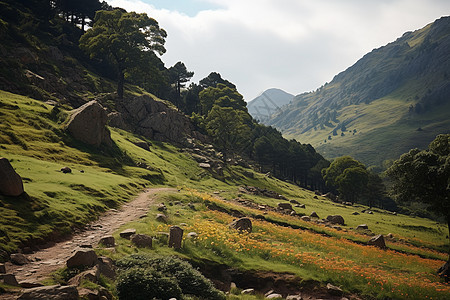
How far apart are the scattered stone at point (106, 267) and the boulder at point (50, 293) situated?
2.94m

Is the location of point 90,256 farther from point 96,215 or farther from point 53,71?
point 53,71

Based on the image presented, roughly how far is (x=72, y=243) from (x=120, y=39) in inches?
2691

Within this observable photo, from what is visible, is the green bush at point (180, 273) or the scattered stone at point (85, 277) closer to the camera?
the scattered stone at point (85, 277)

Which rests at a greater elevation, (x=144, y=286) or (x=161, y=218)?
(x=144, y=286)

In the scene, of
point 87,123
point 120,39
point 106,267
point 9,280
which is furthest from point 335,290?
point 120,39

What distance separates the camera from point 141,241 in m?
15.2

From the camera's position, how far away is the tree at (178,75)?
121m

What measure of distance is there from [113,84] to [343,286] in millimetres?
85929

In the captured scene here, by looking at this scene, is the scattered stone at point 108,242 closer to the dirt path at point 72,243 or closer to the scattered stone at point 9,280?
the dirt path at point 72,243

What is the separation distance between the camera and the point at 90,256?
11.0 meters

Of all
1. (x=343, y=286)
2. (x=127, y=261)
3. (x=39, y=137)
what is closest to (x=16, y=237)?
(x=127, y=261)

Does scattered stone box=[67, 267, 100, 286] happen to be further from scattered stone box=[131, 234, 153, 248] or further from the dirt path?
scattered stone box=[131, 234, 153, 248]

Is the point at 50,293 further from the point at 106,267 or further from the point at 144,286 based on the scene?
the point at 106,267

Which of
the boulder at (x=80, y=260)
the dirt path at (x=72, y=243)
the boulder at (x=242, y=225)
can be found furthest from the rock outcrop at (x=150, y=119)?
the boulder at (x=80, y=260)
